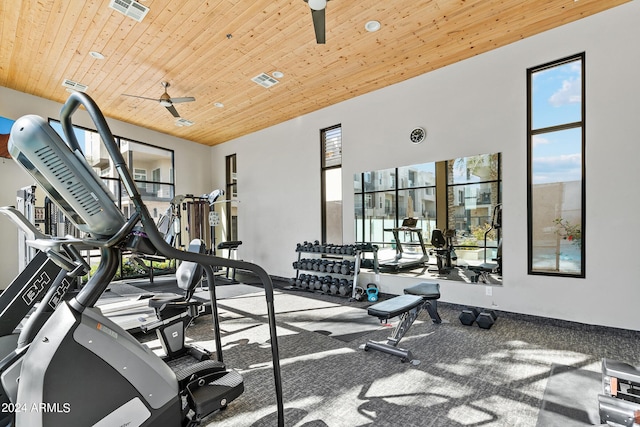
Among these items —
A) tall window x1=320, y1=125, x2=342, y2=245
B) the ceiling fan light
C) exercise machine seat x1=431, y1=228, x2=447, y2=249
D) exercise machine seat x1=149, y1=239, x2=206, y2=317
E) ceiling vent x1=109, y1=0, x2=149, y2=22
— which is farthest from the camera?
tall window x1=320, y1=125, x2=342, y2=245

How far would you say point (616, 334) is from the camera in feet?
10.9

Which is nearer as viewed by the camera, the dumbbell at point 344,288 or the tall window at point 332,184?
the dumbbell at point 344,288

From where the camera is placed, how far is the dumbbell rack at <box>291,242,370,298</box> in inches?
206

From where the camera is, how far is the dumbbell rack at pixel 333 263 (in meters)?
5.23

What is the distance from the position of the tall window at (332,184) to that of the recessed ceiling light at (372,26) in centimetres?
245

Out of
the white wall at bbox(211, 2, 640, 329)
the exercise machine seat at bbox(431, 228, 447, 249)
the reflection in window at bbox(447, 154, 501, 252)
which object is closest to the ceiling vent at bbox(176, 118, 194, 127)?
the white wall at bbox(211, 2, 640, 329)

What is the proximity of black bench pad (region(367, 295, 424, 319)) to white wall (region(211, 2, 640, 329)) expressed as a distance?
1.70 metres

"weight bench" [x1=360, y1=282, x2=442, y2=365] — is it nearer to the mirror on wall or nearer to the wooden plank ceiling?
the mirror on wall

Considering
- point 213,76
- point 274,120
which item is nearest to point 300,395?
point 213,76

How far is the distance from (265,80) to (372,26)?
2.00 meters

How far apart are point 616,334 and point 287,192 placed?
5593 millimetres

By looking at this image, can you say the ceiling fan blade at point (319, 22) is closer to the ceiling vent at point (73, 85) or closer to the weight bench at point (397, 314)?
the weight bench at point (397, 314)

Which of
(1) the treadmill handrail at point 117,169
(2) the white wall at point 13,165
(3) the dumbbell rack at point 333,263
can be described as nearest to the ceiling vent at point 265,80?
(3) the dumbbell rack at point 333,263

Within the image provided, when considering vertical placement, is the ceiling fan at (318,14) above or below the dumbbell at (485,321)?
above
